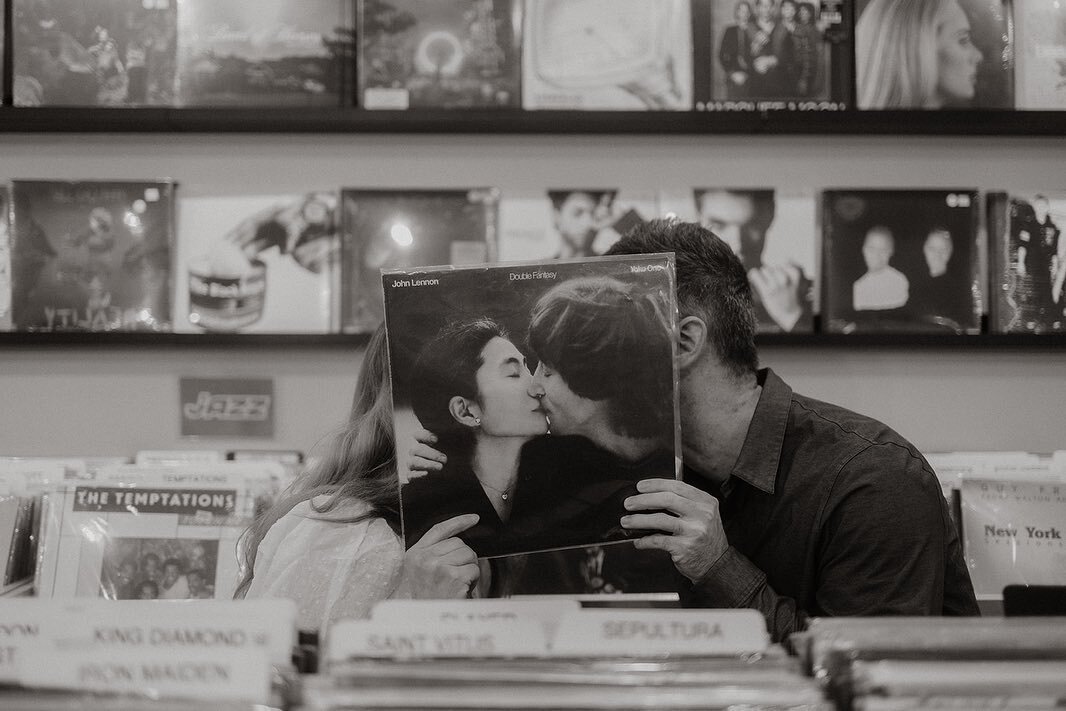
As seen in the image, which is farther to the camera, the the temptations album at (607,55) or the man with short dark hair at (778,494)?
the the temptations album at (607,55)

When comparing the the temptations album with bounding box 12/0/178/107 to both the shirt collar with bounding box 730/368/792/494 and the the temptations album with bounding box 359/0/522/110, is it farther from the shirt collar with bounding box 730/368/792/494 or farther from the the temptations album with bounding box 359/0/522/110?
the shirt collar with bounding box 730/368/792/494

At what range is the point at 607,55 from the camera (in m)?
2.22

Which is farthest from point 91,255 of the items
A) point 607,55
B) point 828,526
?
point 828,526

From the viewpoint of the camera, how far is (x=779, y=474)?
4.72ft

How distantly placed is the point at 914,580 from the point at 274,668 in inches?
39.0

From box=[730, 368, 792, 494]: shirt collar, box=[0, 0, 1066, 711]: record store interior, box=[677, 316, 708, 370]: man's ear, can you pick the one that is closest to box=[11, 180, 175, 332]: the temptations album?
box=[0, 0, 1066, 711]: record store interior

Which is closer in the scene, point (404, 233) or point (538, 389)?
point (538, 389)

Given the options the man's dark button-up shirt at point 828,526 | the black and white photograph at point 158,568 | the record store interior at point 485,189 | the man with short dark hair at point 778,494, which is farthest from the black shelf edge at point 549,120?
the black and white photograph at point 158,568

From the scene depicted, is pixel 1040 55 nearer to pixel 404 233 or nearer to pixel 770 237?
pixel 770 237

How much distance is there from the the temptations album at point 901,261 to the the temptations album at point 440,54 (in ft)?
3.03

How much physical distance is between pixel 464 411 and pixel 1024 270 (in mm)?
1788

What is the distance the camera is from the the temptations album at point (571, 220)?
2.28 m

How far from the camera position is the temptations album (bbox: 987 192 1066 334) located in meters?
2.23

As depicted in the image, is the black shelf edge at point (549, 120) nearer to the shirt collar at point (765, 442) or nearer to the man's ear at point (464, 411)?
the shirt collar at point (765, 442)
